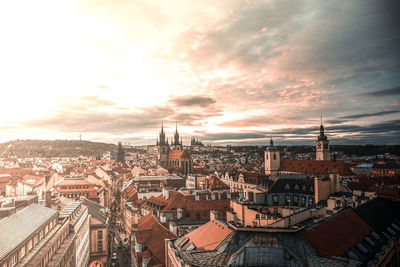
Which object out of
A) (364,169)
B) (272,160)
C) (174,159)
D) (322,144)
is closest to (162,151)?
(174,159)

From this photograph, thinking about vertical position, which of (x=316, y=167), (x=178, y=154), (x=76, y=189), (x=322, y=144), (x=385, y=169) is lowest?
(x=385, y=169)

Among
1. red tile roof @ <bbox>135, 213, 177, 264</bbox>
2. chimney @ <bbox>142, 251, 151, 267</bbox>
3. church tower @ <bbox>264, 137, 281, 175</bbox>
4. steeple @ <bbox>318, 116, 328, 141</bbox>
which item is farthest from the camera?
steeple @ <bbox>318, 116, 328, 141</bbox>

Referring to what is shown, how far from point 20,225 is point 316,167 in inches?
3788

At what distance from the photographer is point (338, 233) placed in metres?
26.3

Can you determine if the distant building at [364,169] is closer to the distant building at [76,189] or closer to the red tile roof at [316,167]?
the red tile roof at [316,167]

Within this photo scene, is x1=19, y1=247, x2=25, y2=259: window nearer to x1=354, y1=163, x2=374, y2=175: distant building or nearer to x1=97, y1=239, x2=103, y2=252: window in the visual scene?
x1=97, y1=239, x2=103, y2=252: window

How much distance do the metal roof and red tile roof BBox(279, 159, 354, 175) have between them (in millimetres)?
85930

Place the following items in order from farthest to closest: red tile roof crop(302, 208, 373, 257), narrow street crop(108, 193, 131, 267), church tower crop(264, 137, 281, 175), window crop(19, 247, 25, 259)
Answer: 1. church tower crop(264, 137, 281, 175)
2. narrow street crop(108, 193, 131, 267)
3. window crop(19, 247, 25, 259)
4. red tile roof crop(302, 208, 373, 257)

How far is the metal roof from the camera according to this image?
87.8 feet

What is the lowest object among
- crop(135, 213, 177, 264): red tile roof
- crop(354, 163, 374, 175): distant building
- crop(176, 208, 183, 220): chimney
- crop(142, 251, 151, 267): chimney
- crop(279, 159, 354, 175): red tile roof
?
crop(354, 163, 374, 175): distant building

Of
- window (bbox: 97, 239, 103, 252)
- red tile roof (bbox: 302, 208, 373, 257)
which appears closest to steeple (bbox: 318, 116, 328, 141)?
window (bbox: 97, 239, 103, 252)

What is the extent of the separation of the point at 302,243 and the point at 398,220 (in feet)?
58.8

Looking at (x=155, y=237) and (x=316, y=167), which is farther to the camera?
(x=316, y=167)

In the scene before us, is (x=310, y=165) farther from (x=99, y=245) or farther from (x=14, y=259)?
(x=14, y=259)
